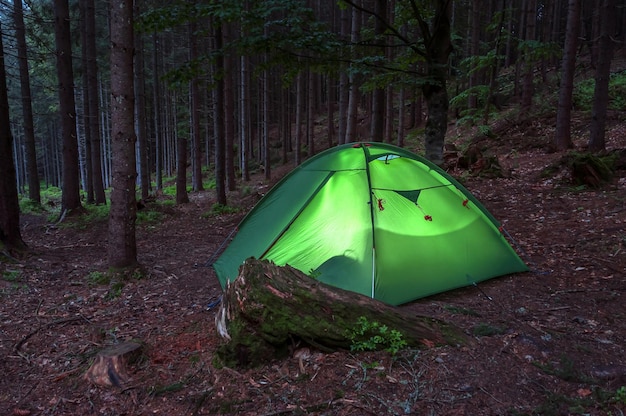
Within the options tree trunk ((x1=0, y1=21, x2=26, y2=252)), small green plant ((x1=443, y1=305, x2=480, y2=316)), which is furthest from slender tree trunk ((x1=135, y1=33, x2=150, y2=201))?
small green plant ((x1=443, y1=305, x2=480, y2=316))

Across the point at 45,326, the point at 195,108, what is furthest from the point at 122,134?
the point at 195,108

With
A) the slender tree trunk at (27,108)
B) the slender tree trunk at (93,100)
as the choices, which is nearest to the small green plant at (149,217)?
the slender tree trunk at (93,100)

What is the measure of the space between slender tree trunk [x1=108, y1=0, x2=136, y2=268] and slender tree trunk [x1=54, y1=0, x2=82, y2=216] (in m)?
7.61

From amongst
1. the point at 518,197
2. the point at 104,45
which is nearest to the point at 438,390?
the point at 518,197

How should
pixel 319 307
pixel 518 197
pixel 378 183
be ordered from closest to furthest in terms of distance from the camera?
pixel 319 307 < pixel 378 183 < pixel 518 197

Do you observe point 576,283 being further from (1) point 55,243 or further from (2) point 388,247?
(1) point 55,243

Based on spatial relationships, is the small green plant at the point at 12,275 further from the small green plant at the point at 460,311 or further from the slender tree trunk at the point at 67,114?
the slender tree trunk at the point at 67,114

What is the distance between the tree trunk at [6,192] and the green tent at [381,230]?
4741 millimetres

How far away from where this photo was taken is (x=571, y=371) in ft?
9.44

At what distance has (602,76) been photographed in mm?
9945

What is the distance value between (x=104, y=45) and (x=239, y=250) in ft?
64.4

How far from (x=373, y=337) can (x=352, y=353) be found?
0.68ft

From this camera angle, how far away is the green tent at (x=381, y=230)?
4.75 meters

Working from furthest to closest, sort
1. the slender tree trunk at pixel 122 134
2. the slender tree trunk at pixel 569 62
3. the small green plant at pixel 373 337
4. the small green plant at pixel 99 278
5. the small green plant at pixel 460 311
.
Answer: the slender tree trunk at pixel 569 62 → the small green plant at pixel 99 278 → the slender tree trunk at pixel 122 134 → the small green plant at pixel 460 311 → the small green plant at pixel 373 337
